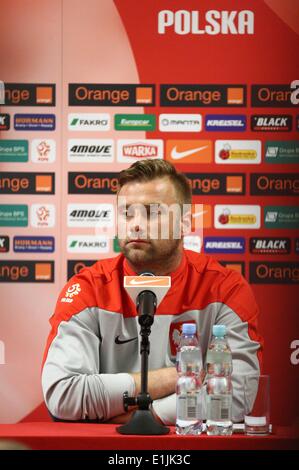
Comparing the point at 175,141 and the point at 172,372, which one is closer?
the point at 172,372

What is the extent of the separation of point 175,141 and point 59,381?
1.18 metres

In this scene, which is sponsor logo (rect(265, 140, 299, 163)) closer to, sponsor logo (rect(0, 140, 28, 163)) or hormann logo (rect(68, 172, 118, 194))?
hormann logo (rect(68, 172, 118, 194))

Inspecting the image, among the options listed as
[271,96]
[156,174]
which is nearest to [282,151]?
[271,96]

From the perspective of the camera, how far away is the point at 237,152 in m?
3.21

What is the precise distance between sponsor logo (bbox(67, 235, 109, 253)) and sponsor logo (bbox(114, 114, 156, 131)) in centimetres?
50

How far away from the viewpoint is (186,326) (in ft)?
7.84

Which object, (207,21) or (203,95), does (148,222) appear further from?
(207,21)

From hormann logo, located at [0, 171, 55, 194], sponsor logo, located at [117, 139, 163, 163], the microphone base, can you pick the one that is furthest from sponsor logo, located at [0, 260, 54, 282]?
the microphone base

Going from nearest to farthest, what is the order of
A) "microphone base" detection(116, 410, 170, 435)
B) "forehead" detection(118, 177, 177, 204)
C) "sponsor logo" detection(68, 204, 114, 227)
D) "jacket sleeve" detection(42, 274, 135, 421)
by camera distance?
"microphone base" detection(116, 410, 170, 435) < "jacket sleeve" detection(42, 274, 135, 421) < "forehead" detection(118, 177, 177, 204) < "sponsor logo" detection(68, 204, 114, 227)

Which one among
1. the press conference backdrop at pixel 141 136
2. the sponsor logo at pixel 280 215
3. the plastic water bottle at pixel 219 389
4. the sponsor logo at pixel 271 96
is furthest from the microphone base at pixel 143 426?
the sponsor logo at pixel 271 96

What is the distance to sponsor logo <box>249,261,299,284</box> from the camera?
318cm

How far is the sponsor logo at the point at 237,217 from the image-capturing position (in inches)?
126
